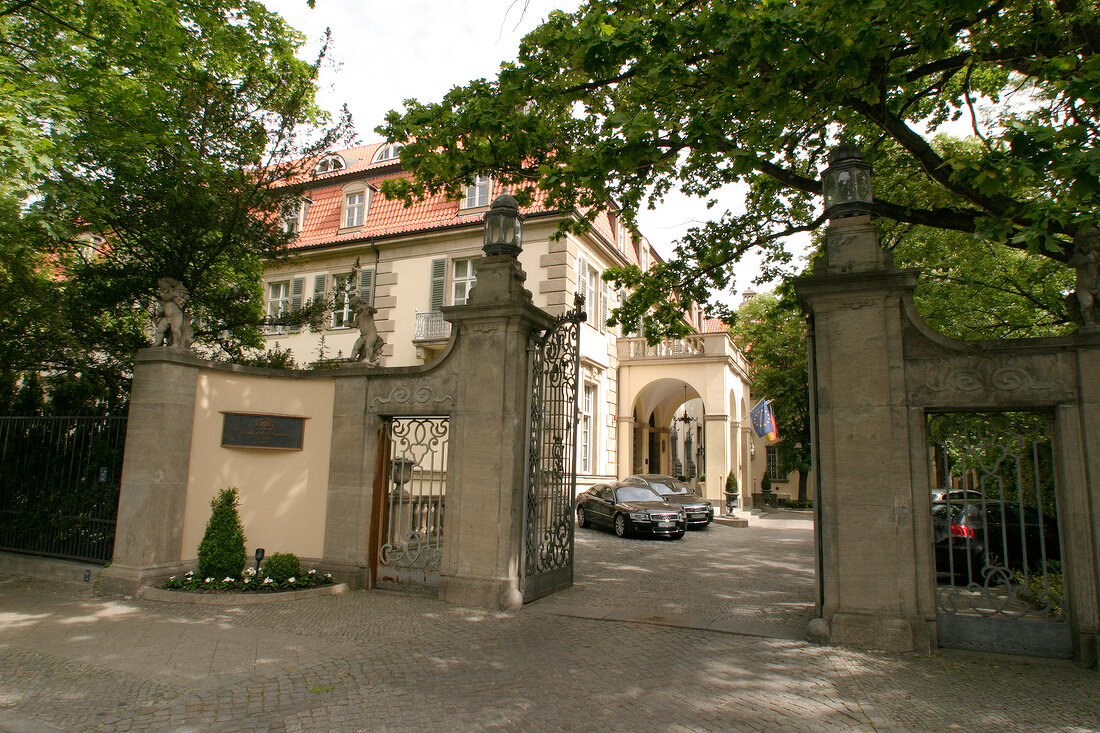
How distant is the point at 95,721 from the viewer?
4.16 metres

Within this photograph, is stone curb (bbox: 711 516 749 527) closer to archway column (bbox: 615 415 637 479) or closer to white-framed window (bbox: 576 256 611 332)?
archway column (bbox: 615 415 637 479)

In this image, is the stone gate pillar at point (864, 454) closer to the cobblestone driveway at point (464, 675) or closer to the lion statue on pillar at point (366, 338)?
the cobblestone driveway at point (464, 675)

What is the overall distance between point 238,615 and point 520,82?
6.90 m

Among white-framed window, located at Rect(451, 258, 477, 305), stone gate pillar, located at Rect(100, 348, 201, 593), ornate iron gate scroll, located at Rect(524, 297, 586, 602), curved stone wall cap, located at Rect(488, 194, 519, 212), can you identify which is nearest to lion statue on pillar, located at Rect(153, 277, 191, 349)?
stone gate pillar, located at Rect(100, 348, 201, 593)

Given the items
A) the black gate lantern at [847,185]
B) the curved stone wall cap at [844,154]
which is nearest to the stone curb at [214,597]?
the black gate lantern at [847,185]

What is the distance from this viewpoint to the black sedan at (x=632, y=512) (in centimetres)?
1631

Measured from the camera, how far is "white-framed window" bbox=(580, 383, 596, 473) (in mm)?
22156

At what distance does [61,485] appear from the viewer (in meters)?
9.16

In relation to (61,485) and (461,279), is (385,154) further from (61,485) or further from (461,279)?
(61,485)

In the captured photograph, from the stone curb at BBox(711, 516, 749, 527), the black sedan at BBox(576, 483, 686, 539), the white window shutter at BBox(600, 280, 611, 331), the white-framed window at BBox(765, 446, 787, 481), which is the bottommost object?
the stone curb at BBox(711, 516, 749, 527)

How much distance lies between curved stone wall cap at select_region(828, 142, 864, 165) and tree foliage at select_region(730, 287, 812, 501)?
25.5m

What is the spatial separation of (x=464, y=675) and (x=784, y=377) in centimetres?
3007

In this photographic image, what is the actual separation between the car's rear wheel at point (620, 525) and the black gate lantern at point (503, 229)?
1018cm

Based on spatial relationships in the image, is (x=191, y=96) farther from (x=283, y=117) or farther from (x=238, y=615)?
(x=238, y=615)
